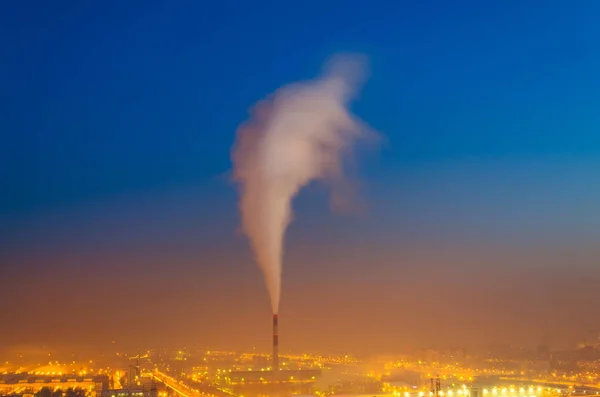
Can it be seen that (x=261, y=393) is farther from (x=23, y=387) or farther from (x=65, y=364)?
(x=65, y=364)

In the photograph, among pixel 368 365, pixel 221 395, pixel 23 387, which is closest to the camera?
pixel 221 395

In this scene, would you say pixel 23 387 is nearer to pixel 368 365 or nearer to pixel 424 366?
pixel 368 365

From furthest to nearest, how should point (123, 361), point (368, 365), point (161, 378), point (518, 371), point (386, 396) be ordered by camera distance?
point (123, 361) → point (368, 365) → point (518, 371) → point (161, 378) → point (386, 396)

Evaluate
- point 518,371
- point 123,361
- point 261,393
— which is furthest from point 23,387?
point 518,371

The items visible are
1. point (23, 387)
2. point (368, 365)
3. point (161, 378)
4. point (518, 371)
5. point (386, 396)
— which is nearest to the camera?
point (386, 396)

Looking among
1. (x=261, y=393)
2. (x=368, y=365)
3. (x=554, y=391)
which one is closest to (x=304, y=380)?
(x=261, y=393)

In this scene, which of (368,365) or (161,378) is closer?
(161,378)

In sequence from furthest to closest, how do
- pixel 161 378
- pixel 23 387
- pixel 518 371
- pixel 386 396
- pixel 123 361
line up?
pixel 123 361, pixel 518 371, pixel 161 378, pixel 23 387, pixel 386 396

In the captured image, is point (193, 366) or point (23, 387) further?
point (193, 366)

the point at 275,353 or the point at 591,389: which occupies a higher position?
the point at 275,353
